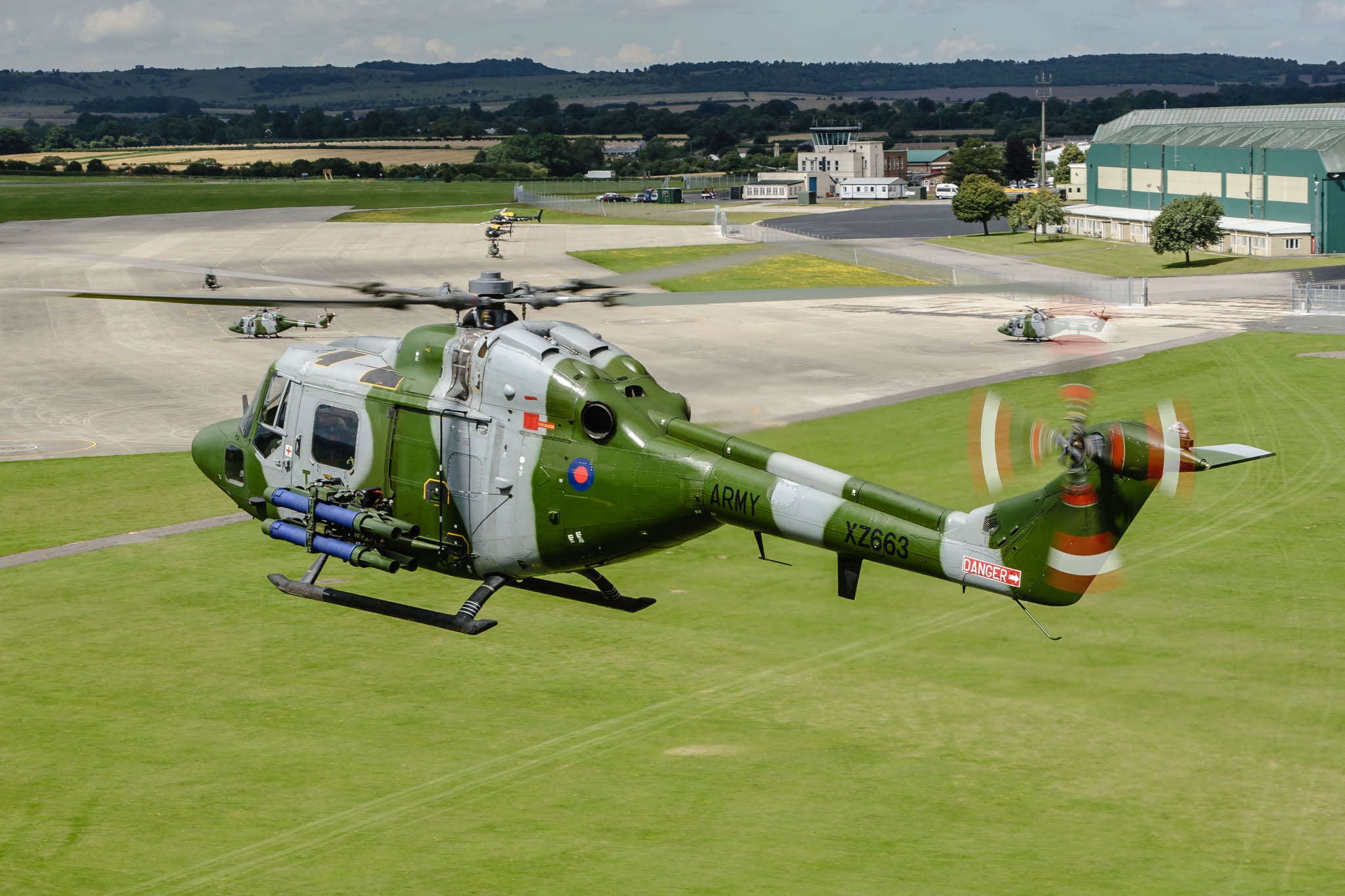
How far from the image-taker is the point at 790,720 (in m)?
21.7

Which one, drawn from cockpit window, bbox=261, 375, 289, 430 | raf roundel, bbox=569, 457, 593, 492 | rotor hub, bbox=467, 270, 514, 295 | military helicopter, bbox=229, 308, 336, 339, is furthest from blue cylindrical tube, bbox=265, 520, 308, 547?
military helicopter, bbox=229, 308, 336, 339

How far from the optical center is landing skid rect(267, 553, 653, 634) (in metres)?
23.1

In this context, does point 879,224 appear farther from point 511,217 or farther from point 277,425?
point 277,425

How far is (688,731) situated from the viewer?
21.5 m

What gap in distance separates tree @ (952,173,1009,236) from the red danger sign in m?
125

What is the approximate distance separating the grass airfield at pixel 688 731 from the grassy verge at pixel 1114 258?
7534 centimetres

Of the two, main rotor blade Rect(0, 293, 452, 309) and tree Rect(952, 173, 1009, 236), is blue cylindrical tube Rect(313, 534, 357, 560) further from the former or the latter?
tree Rect(952, 173, 1009, 236)

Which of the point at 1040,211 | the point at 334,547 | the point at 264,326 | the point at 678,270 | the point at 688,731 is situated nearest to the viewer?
the point at 688,731

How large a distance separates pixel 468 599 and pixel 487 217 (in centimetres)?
14326

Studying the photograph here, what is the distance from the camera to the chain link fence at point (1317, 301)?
75812 millimetres

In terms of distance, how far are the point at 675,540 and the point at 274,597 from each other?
35.3 ft

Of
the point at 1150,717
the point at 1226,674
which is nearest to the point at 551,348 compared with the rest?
the point at 1150,717

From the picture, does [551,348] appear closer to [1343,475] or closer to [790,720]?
[790,720]

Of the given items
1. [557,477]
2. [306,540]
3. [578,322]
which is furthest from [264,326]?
[557,477]
